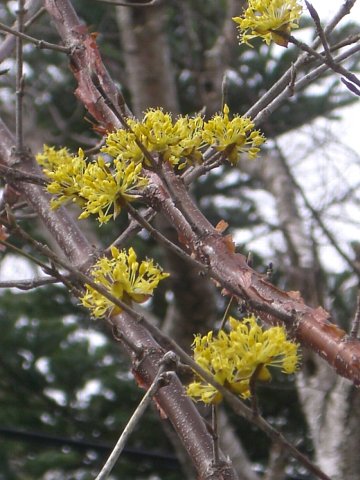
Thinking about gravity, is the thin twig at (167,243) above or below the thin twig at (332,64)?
below

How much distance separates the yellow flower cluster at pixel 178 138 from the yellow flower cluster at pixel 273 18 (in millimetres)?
163

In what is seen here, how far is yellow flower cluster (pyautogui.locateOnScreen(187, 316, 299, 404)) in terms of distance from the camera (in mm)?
1108

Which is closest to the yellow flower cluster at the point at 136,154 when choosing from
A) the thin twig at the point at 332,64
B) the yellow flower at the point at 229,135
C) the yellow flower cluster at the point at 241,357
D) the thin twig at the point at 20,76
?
the yellow flower at the point at 229,135

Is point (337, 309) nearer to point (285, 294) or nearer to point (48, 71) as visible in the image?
point (48, 71)

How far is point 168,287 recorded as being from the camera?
17.4ft

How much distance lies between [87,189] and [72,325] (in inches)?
187

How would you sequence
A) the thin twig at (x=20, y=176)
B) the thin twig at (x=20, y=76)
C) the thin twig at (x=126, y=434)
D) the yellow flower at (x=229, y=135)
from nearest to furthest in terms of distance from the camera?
the thin twig at (x=126, y=434) < the yellow flower at (x=229, y=135) < the thin twig at (x=20, y=176) < the thin twig at (x=20, y=76)

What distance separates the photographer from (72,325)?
5.98 metres

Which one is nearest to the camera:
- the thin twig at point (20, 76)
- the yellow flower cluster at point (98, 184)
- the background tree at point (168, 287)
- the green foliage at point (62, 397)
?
the yellow flower cluster at point (98, 184)

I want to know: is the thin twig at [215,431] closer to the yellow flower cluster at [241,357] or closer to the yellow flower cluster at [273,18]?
the yellow flower cluster at [241,357]

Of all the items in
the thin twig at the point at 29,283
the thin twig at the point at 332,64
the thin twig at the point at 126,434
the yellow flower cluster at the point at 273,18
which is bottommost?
the thin twig at the point at 126,434

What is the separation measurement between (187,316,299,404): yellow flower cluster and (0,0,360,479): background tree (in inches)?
89.7

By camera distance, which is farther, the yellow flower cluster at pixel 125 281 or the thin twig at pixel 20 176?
the thin twig at pixel 20 176

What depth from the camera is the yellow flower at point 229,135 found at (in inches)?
56.4
